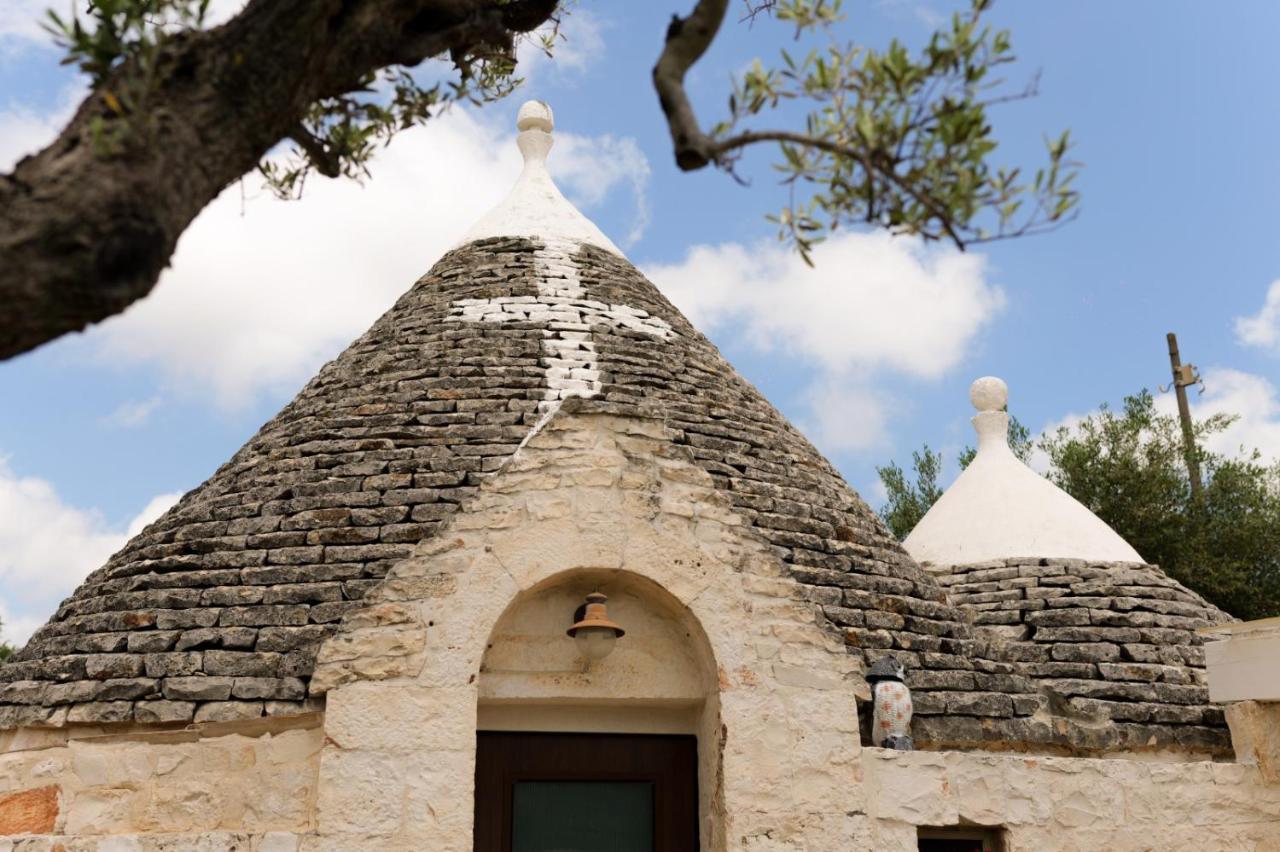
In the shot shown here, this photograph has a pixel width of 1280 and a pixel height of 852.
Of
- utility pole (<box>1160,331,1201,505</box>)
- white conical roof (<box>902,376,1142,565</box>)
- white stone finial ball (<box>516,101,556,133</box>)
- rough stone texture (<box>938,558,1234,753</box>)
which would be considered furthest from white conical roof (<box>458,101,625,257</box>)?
utility pole (<box>1160,331,1201,505</box>)

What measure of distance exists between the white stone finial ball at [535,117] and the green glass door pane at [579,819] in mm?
7057

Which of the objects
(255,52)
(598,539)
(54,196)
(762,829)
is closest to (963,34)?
(255,52)

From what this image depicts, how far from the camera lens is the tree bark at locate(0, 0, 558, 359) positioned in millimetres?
2529

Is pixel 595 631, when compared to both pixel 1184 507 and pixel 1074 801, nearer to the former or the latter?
pixel 1074 801

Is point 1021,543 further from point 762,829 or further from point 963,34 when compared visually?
point 963,34

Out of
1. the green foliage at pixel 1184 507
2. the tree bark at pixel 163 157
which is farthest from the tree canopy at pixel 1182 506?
the tree bark at pixel 163 157

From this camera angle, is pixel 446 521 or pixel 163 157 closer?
pixel 163 157

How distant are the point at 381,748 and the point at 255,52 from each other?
3.88 metres

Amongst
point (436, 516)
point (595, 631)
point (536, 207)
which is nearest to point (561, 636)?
point (595, 631)

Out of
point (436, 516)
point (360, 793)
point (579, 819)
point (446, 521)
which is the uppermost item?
point (436, 516)

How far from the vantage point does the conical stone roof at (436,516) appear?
6578 mm

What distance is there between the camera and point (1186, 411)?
22.3 metres

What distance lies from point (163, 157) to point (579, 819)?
4.85m

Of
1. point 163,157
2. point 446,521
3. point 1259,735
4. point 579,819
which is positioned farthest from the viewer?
→ point 1259,735
